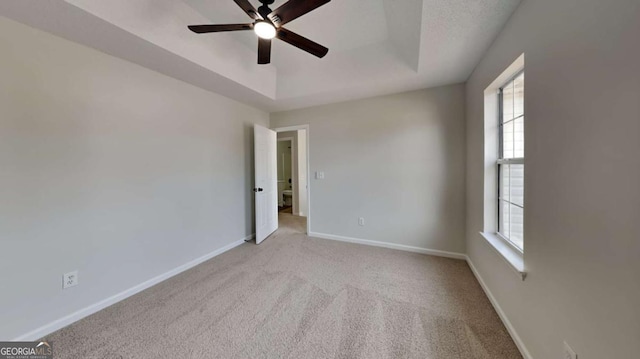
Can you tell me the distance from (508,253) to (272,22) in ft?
8.30

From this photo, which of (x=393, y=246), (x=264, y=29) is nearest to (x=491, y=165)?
(x=393, y=246)

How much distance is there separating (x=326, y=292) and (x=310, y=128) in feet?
8.41

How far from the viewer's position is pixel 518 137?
176cm

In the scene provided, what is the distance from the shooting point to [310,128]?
12.3ft

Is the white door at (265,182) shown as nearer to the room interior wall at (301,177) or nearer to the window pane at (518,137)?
the room interior wall at (301,177)

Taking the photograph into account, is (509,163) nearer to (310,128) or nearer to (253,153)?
(310,128)

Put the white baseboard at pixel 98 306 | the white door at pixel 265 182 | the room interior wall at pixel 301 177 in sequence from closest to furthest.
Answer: the white baseboard at pixel 98 306
the white door at pixel 265 182
the room interior wall at pixel 301 177

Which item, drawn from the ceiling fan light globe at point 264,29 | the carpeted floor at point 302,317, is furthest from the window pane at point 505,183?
the ceiling fan light globe at point 264,29

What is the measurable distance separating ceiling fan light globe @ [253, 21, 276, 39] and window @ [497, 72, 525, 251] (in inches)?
77.3

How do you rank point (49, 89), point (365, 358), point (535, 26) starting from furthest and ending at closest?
point (49, 89) → point (365, 358) → point (535, 26)

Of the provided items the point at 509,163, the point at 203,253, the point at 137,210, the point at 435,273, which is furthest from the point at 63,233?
the point at 509,163

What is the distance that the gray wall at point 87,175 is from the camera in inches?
61.3

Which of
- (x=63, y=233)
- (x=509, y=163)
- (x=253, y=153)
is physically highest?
(x=253, y=153)

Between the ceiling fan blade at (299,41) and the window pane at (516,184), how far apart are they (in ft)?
6.08
